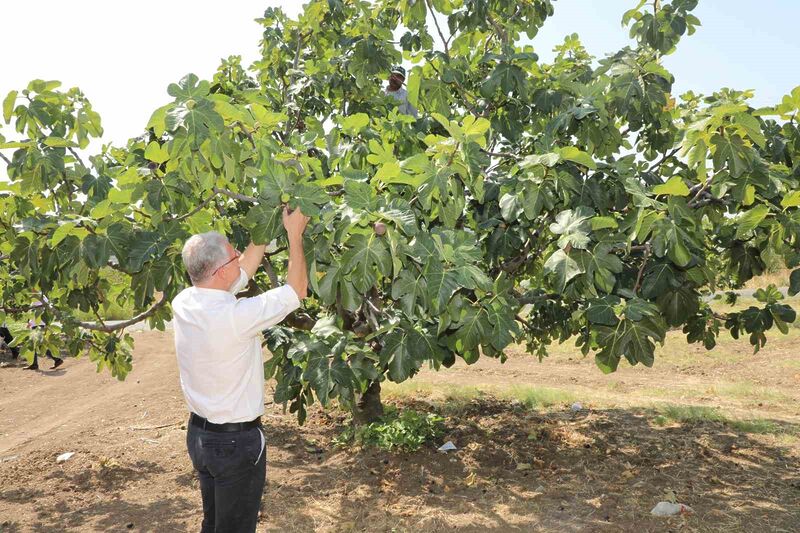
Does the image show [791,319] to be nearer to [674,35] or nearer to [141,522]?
[674,35]

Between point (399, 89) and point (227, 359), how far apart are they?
4.33 m

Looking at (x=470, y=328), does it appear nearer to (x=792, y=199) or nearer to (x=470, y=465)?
(x=792, y=199)

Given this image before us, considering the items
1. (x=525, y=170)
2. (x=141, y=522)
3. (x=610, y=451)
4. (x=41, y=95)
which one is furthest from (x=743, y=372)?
(x=41, y=95)

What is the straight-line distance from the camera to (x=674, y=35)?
13.6 feet

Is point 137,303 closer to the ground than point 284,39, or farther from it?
closer to the ground

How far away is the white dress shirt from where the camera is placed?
2.62 meters

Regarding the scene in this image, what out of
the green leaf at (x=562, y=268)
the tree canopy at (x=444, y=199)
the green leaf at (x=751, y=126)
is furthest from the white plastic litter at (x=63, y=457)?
the green leaf at (x=751, y=126)

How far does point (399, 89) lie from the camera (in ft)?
20.8

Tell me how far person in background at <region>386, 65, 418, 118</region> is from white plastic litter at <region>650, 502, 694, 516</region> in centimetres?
399

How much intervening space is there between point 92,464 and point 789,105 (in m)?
6.59

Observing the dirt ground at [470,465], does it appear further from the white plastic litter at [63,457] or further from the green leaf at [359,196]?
the green leaf at [359,196]

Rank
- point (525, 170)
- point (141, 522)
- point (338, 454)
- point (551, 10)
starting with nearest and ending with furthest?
1. point (525, 170)
2. point (141, 522)
3. point (551, 10)
4. point (338, 454)

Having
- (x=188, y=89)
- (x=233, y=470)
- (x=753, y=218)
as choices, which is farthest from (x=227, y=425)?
(x=753, y=218)

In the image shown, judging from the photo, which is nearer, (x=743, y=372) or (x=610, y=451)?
(x=610, y=451)
